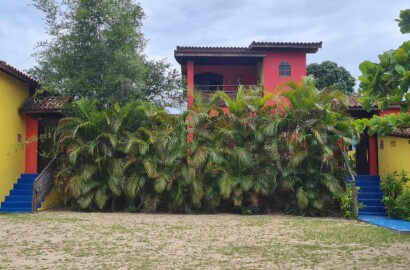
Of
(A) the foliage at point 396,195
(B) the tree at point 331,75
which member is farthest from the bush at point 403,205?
(B) the tree at point 331,75

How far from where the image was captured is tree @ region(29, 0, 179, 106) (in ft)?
46.7

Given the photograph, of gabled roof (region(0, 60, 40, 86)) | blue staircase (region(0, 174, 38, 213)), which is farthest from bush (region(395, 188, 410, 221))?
gabled roof (region(0, 60, 40, 86))

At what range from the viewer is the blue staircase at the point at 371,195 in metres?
13.2

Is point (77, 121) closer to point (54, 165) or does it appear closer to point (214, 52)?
point (54, 165)

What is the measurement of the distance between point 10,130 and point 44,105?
4.80 feet

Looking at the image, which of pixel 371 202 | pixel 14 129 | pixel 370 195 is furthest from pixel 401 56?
pixel 14 129

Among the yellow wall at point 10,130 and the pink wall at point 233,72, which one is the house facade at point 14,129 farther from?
the pink wall at point 233,72

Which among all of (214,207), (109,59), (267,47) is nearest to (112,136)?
(109,59)

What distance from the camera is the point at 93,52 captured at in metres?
14.3

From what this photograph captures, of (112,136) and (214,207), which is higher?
(112,136)

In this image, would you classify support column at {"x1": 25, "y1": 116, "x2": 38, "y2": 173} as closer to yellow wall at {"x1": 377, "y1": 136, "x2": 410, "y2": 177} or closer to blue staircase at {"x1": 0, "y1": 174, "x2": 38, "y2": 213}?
blue staircase at {"x1": 0, "y1": 174, "x2": 38, "y2": 213}

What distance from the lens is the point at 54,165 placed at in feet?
48.4

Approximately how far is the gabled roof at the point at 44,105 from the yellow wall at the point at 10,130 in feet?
0.85

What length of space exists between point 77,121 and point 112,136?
1.23 m
